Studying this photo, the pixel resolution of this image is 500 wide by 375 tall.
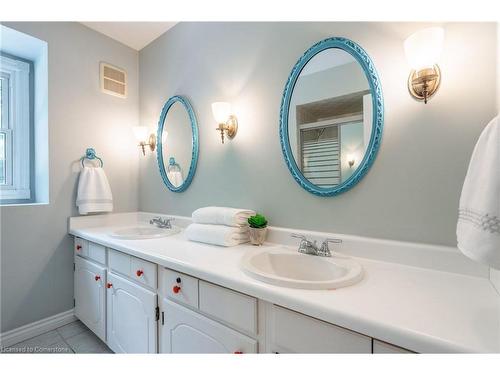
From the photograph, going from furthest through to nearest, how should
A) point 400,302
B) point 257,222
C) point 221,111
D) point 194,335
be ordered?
point 221,111 → point 257,222 → point 194,335 → point 400,302

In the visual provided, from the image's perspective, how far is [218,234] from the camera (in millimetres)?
1337

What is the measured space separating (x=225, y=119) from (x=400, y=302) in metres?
1.31

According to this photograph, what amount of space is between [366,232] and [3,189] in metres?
2.55

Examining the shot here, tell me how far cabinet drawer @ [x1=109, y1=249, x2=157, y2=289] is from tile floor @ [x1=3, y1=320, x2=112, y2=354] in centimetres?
62

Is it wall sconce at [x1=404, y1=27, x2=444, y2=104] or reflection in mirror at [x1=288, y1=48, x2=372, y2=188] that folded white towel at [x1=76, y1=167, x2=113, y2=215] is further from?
wall sconce at [x1=404, y1=27, x2=444, y2=104]

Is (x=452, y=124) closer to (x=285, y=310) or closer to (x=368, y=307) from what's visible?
(x=368, y=307)

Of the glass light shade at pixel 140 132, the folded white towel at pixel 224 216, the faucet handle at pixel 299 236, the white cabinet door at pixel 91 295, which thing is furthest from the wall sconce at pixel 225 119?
the white cabinet door at pixel 91 295

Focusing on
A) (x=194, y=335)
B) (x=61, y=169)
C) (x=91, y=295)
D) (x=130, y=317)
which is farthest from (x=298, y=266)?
(x=61, y=169)

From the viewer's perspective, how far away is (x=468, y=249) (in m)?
0.59

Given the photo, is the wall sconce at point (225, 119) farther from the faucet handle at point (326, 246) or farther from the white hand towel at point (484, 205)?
the white hand towel at point (484, 205)

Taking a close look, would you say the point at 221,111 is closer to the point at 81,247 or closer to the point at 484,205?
the point at 484,205

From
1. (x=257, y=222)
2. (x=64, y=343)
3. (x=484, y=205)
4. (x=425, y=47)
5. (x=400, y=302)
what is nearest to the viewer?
(x=484, y=205)

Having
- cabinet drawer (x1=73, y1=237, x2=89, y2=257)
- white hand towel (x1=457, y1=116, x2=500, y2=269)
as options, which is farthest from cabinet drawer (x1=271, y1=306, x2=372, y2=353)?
cabinet drawer (x1=73, y1=237, x2=89, y2=257)
